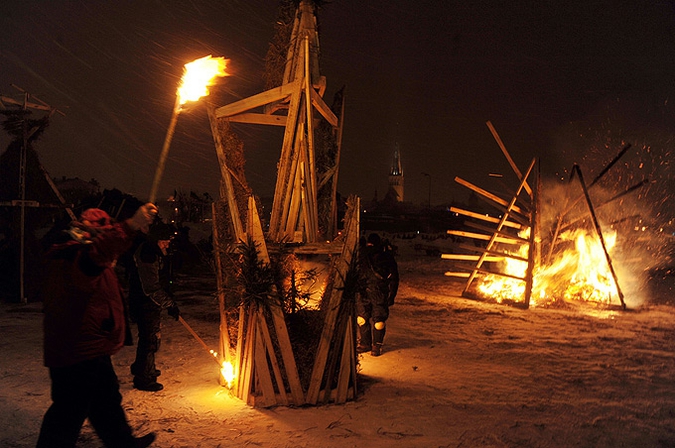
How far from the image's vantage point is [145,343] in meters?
5.71

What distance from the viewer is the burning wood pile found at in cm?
1271

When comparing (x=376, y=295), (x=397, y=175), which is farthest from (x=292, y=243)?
(x=397, y=175)

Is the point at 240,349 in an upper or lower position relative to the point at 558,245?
lower

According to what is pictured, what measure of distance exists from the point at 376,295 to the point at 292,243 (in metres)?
2.88

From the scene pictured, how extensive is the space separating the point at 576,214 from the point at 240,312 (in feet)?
37.4

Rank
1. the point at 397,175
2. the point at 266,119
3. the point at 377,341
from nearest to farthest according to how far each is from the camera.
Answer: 1. the point at 266,119
2. the point at 377,341
3. the point at 397,175

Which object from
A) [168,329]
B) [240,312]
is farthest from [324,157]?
[168,329]

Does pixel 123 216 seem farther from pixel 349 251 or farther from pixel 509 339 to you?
pixel 509 339

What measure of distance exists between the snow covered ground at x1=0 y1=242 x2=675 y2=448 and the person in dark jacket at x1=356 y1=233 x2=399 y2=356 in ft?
0.94

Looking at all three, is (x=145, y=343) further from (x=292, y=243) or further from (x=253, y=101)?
(x=253, y=101)

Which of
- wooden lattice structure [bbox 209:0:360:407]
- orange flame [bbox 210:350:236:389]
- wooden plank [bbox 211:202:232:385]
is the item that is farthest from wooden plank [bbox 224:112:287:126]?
orange flame [bbox 210:350:236:389]

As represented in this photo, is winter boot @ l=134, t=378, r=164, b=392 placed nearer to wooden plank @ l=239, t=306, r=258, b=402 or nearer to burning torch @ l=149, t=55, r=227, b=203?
wooden plank @ l=239, t=306, r=258, b=402

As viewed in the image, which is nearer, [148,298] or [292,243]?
[292,243]

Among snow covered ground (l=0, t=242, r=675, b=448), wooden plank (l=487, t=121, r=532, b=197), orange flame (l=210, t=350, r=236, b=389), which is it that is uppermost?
wooden plank (l=487, t=121, r=532, b=197)
